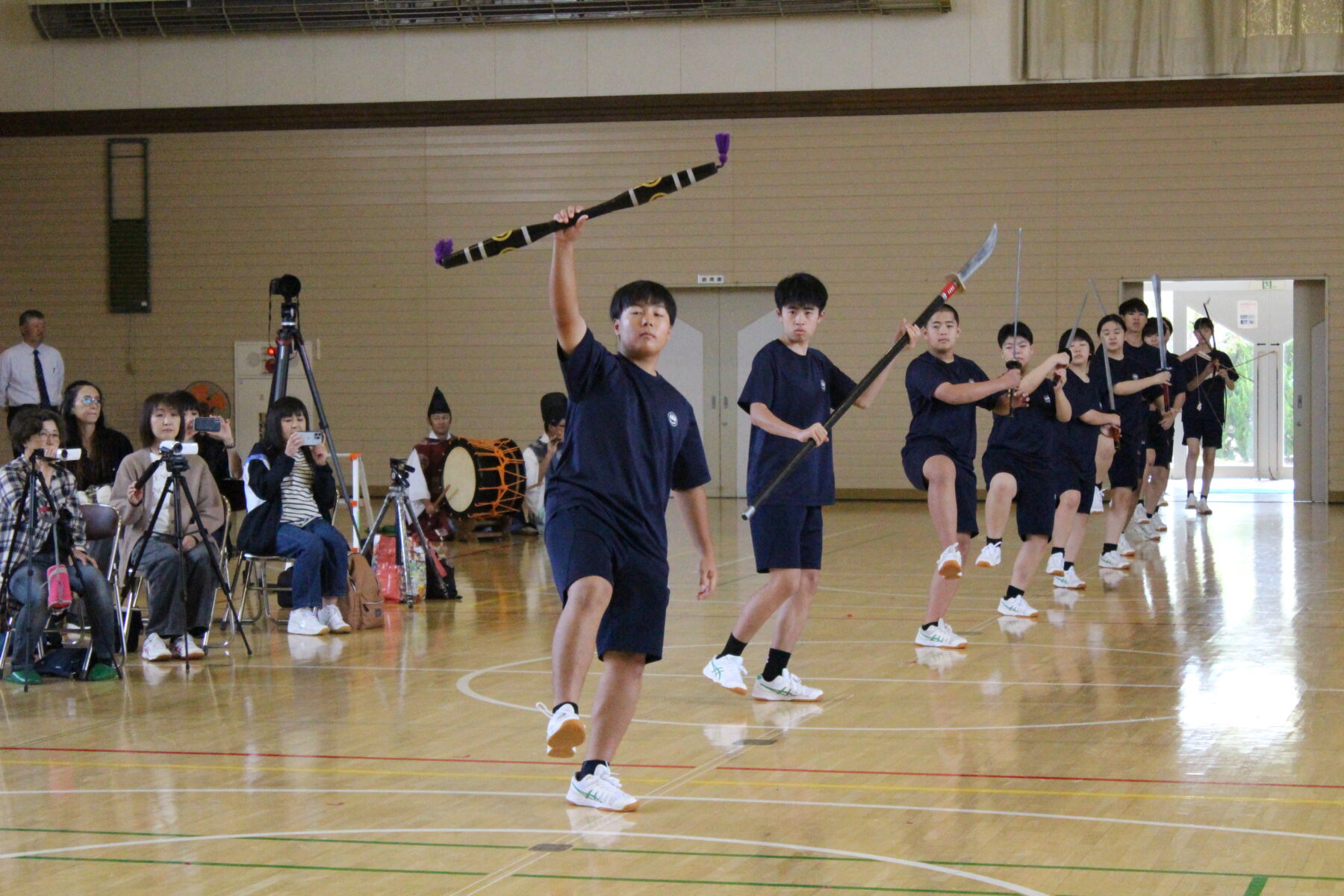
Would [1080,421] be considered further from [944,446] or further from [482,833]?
[482,833]

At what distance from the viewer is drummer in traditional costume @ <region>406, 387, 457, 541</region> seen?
43.0 feet

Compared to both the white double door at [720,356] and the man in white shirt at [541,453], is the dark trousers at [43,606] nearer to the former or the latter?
the man in white shirt at [541,453]

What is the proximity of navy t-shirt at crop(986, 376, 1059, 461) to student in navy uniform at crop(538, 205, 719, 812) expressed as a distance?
4877 mm

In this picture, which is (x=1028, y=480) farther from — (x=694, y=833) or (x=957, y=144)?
(x=957, y=144)

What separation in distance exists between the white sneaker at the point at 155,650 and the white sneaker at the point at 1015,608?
4.65m

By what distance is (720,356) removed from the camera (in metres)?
19.8

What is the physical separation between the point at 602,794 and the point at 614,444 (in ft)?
3.38

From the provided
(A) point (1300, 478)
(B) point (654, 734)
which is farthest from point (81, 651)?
(A) point (1300, 478)

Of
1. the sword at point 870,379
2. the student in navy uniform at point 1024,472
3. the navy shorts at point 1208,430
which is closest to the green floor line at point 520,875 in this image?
the sword at point 870,379

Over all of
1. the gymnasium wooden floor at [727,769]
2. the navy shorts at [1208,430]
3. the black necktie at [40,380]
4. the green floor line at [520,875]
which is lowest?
the gymnasium wooden floor at [727,769]

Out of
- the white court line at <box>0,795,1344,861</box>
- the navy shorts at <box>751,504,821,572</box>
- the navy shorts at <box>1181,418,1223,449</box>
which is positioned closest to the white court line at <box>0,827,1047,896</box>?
the white court line at <box>0,795,1344,861</box>

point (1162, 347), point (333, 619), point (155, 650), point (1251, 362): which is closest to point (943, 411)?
point (333, 619)

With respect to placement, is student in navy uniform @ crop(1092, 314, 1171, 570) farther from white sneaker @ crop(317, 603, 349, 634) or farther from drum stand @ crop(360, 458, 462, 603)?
white sneaker @ crop(317, 603, 349, 634)

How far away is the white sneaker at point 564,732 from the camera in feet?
13.9
